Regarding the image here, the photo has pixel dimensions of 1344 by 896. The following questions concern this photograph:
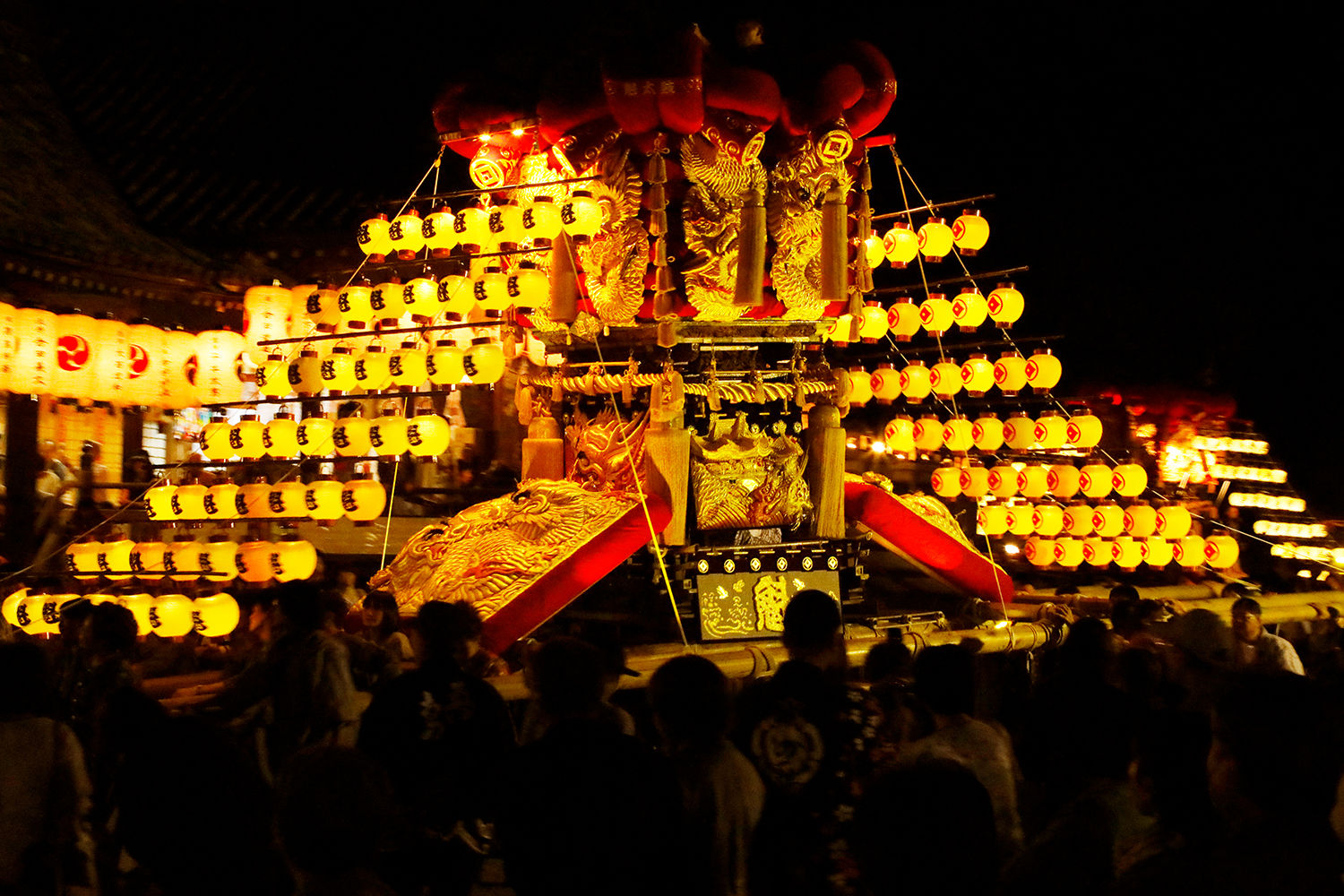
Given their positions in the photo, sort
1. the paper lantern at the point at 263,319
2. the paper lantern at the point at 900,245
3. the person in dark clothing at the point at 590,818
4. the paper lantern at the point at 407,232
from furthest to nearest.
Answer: the paper lantern at the point at 263,319, the paper lantern at the point at 900,245, the paper lantern at the point at 407,232, the person in dark clothing at the point at 590,818

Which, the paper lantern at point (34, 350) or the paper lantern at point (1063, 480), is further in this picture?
the paper lantern at point (1063, 480)

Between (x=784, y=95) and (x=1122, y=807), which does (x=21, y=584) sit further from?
(x=1122, y=807)

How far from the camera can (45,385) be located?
11234mm

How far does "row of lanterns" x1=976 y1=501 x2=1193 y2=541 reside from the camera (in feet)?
49.1

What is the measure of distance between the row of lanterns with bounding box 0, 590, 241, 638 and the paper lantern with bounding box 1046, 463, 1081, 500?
9.87 m

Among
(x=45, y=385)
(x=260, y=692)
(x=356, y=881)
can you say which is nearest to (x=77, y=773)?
(x=260, y=692)

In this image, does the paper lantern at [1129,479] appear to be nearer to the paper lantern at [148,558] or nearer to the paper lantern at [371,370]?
the paper lantern at [371,370]

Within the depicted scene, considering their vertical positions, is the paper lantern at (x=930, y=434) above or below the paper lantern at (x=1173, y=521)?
above

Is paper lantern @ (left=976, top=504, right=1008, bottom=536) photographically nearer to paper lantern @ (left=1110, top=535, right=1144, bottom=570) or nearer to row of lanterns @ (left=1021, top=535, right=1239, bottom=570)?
row of lanterns @ (left=1021, top=535, right=1239, bottom=570)

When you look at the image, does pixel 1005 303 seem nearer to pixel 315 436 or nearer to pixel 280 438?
pixel 315 436

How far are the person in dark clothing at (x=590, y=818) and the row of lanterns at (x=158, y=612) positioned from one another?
24.6ft

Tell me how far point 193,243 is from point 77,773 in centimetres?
1307

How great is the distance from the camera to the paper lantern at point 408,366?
11.8m

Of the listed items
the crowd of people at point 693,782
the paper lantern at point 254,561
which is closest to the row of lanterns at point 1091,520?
the paper lantern at point 254,561
